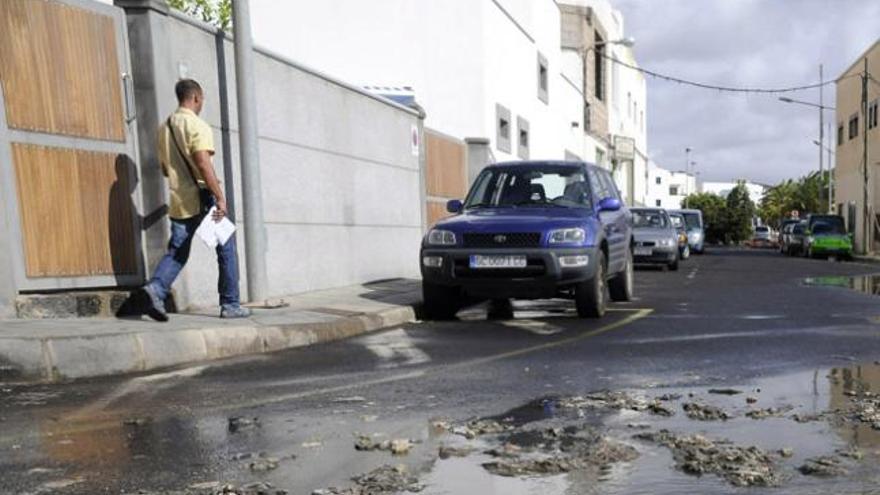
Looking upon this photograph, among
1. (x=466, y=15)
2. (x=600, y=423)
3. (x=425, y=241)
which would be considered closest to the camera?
(x=600, y=423)

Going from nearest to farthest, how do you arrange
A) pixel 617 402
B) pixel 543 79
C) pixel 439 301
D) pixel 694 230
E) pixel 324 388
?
pixel 617 402, pixel 324 388, pixel 439 301, pixel 543 79, pixel 694 230

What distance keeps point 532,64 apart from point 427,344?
21.6 meters

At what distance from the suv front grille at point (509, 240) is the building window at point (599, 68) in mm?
35449

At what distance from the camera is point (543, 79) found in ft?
97.1

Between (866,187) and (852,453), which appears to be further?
(866,187)

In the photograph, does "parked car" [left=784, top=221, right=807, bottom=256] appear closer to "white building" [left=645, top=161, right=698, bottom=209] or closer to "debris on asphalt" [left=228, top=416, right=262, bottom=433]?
"debris on asphalt" [left=228, top=416, right=262, bottom=433]

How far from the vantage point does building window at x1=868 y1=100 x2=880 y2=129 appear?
39.2m

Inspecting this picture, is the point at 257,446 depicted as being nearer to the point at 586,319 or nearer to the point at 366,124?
the point at 586,319

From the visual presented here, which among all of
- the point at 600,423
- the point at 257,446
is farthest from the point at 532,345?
the point at 257,446

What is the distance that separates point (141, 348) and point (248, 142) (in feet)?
9.91

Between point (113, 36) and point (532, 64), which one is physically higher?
point (532, 64)

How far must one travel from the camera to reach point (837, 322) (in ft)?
28.0

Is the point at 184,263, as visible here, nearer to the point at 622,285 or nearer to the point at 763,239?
the point at 622,285

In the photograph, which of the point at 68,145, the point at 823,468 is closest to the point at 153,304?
the point at 68,145
